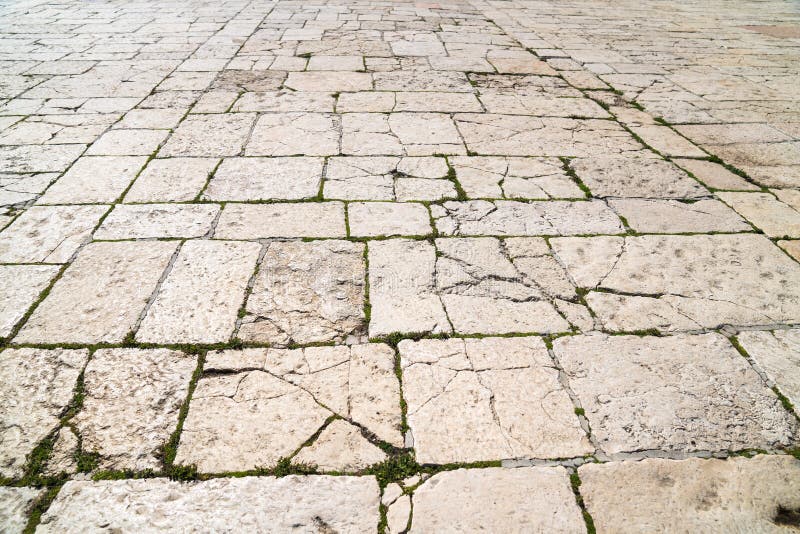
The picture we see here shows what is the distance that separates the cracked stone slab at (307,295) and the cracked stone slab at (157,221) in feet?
1.71

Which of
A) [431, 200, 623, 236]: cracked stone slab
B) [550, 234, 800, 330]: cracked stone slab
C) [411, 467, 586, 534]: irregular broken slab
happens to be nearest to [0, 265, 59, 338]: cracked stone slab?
[411, 467, 586, 534]: irregular broken slab

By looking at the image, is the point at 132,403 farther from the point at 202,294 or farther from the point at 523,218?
the point at 523,218

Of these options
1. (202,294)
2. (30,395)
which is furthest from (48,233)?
(30,395)

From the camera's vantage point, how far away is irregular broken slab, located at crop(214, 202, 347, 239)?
2.71m

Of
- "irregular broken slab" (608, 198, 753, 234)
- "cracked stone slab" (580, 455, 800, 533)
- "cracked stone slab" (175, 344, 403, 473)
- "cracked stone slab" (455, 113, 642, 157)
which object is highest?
"cracked stone slab" (455, 113, 642, 157)

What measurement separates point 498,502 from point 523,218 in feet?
5.89

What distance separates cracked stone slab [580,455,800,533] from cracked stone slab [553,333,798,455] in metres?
0.07

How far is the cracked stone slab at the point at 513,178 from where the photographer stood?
3164mm

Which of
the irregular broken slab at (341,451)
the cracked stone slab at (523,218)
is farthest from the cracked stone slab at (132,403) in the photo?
the cracked stone slab at (523,218)

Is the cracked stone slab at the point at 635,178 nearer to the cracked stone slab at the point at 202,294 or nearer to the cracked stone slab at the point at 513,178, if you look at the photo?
the cracked stone slab at the point at 513,178

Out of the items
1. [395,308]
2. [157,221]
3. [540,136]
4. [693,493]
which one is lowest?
[693,493]

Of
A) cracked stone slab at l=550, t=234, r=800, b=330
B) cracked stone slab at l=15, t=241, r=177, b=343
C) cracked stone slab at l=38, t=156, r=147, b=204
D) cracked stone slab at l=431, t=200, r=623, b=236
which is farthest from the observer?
cracked stone slab at l=38, t=156, r=147, b=204

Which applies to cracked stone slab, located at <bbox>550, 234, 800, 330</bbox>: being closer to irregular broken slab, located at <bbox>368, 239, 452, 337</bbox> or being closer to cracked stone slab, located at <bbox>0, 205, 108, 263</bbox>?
irregular broken slab, located at <bbox>368, 239, 452, 337</bbox>

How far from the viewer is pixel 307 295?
7.55ft
